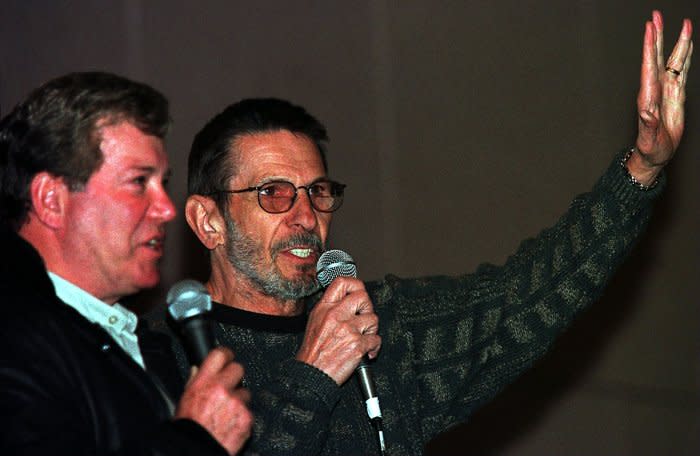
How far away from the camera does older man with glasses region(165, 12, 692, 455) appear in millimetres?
Result: 2785

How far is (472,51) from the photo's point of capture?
4848 mm

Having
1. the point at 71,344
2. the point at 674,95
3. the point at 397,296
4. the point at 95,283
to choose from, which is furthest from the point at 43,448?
the point at 674,95

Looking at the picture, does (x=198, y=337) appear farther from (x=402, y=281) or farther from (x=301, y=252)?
(x=402, y=281)

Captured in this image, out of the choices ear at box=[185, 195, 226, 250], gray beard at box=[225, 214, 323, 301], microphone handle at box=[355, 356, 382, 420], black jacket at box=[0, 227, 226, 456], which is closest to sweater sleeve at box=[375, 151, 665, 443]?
gray beard at box=[225, 214, 323, 301]

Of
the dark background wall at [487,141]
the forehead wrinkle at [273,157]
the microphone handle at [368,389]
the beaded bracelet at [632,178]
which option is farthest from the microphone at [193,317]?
the dark background wall at [487,141]

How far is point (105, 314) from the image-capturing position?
7.07ft

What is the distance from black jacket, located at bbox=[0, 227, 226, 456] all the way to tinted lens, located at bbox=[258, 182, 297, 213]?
34.5 inches

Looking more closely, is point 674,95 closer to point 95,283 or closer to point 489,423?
point 95,283

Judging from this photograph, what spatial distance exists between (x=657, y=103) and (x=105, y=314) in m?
1.52

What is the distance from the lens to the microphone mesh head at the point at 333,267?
105 inches

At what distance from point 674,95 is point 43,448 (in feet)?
6.08

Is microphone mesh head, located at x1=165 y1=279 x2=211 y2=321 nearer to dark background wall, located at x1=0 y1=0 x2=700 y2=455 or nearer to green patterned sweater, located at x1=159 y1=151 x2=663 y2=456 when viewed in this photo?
green patterned sweater, located at x1=159 y1=151 x2=663 y2=456

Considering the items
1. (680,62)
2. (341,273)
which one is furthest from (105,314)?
(680,62)

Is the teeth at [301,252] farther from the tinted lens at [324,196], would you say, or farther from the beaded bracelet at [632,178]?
the beaded bracelet at [632,178]
